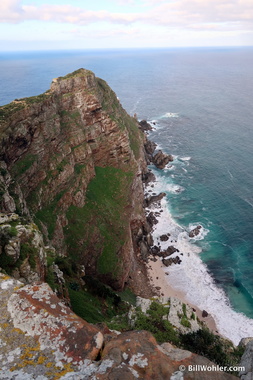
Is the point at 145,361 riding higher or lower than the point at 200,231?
higher

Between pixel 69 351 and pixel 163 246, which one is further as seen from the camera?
pixel 163 246

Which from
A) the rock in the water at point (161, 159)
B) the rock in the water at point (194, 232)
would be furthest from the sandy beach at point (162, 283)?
the rock in the water at point (161, 159)

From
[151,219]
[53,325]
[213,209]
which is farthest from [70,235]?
[213,209]

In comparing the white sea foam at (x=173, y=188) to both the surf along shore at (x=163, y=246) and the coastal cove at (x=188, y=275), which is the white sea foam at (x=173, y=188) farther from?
the coastal cove at (x=188, y=275)

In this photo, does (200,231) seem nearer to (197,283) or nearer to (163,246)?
(163,246)

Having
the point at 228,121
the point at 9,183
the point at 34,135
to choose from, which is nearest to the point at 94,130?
the point at 34,135

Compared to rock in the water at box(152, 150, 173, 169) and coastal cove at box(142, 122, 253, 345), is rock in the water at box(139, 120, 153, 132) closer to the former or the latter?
rock in the water at box(152, 150, 173, 169)
